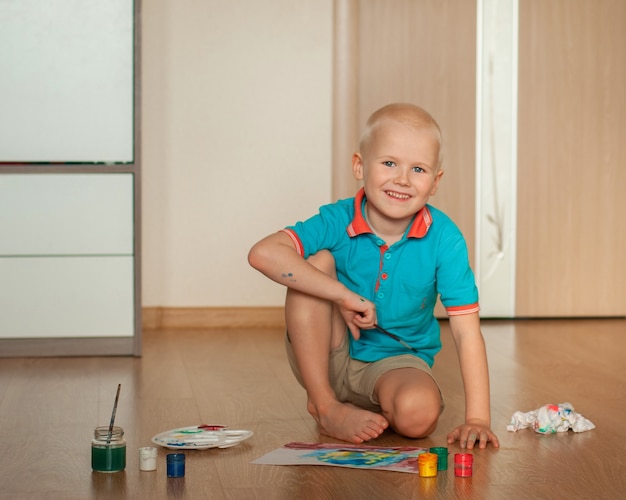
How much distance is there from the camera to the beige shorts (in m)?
1.98

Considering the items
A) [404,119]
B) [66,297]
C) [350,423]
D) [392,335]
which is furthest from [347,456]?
[66,297]

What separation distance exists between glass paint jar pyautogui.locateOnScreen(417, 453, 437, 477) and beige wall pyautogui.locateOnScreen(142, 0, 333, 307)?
2.17 m

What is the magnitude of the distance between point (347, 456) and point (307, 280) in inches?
13.7

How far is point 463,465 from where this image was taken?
5.28 ft

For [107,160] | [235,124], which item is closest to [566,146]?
[235,124]

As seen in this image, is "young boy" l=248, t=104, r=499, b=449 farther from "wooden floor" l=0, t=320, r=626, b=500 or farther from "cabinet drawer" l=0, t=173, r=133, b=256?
"cabinet drawer" l=0, t=173, r=133, b=256

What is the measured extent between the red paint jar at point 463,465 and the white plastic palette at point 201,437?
42 cm

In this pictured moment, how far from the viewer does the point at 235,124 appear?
3.68 m

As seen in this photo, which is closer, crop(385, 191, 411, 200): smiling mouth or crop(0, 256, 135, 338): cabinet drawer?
crop(385, 191, 411, 200): smiling mouth

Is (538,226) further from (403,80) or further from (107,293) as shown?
(107,293)

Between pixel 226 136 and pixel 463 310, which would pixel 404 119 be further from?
pixel 226 136

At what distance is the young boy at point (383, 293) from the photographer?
1.86m

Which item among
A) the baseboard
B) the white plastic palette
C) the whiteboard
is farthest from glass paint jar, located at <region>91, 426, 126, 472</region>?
the baseboard

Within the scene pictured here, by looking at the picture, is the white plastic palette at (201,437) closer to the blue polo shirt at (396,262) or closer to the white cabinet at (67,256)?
the blue polo shirt at (396,262)
